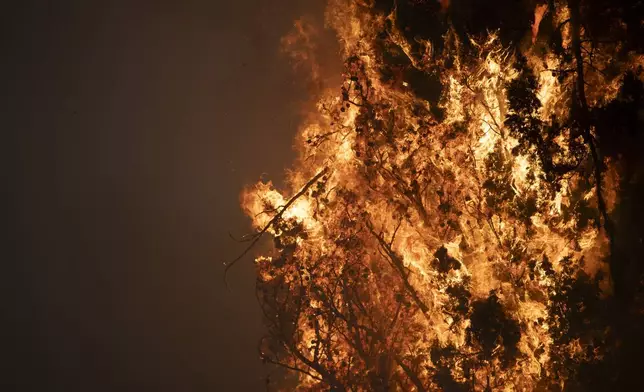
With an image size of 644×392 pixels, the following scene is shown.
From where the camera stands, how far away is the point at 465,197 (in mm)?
11336

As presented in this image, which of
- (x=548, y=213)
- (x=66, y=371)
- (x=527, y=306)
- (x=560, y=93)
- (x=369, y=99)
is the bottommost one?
(x=527, y=306)

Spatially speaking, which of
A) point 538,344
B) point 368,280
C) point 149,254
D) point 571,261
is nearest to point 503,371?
point 538,344

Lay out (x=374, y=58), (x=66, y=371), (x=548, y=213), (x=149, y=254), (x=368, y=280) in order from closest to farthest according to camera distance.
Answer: (x=548, y=213)
(x=374, y=58)
(x=368, y=280)
(x=66, y=371)
(x=149, y=254)

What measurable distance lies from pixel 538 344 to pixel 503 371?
3.95 ft

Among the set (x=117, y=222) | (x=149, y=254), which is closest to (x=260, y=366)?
(x=149, y=254)

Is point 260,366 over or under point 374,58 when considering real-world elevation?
over

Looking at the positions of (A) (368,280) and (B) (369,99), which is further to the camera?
(A) (368,280)

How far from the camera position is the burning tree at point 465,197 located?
902 centimetres

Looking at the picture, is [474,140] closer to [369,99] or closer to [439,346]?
[369,99]

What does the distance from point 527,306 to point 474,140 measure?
357 cm

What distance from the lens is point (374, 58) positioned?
39.3ft

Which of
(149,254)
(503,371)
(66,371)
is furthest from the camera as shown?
(149,254)

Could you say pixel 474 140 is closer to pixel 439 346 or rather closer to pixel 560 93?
pixel 560 93

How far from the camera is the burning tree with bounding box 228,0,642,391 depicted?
9.02 metres
